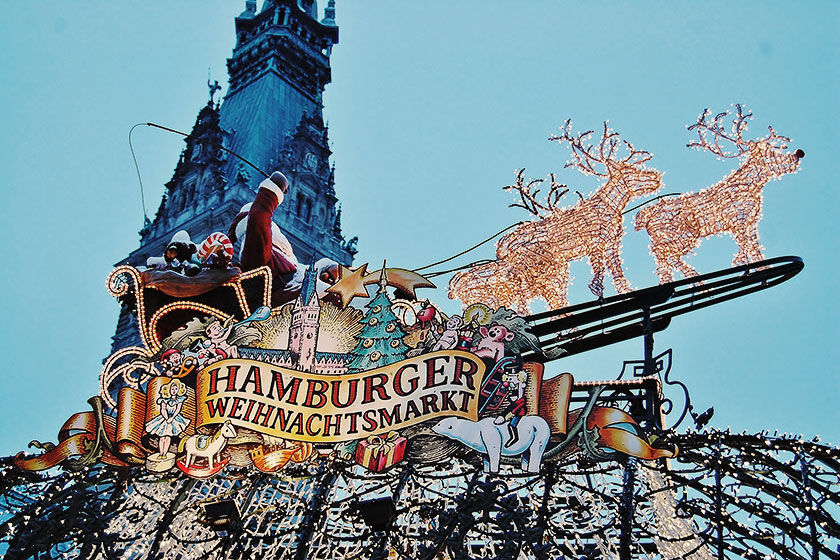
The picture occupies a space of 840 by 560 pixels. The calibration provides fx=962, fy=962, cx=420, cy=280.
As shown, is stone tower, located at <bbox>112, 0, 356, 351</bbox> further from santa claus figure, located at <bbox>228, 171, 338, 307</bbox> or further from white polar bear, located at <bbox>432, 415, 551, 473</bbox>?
white polar bear, located at <bbox>432, 415, 551, 473</bbox>

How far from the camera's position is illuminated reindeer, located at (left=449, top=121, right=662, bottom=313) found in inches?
581

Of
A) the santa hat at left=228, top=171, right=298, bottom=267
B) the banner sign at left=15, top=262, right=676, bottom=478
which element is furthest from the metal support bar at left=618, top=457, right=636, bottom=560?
the santa hat at left=228, top=171, right=298, bottom=267

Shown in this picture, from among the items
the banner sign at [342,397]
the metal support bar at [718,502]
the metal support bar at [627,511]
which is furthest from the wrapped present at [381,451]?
the metal support bar at [718,502]

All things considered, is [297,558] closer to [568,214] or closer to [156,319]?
[156,319]

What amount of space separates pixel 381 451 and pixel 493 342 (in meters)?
1.93

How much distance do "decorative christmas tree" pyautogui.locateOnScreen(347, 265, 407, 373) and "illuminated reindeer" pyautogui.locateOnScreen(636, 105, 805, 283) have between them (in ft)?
13.7

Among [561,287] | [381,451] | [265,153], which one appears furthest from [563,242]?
[265,153]

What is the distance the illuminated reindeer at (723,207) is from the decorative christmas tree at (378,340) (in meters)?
4.17

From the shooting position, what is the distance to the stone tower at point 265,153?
56344 millimetres

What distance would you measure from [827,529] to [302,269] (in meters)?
9.45

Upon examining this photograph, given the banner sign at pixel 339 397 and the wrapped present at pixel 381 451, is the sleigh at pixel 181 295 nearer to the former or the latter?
the banner sign at pixel 339 397

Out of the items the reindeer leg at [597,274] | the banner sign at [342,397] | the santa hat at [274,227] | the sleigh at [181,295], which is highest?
the santa hat at [274,227]

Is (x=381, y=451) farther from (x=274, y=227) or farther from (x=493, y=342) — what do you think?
A: (x=274, y=227)

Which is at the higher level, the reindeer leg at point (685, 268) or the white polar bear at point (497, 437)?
the reindeer leg at point (685, 268)
